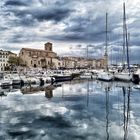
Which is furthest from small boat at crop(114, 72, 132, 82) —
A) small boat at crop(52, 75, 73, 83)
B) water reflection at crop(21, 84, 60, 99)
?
water reflection at crop(21, 84, 60, 99)

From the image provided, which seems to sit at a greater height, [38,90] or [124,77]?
[124,77]

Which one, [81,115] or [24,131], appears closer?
[24,131]

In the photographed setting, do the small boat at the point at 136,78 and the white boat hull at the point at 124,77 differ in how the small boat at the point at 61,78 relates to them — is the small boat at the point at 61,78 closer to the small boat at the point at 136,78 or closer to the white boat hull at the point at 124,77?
the white boat hull at the point at 124,77

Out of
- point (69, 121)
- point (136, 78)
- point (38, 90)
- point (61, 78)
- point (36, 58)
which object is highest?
point (36, 58)

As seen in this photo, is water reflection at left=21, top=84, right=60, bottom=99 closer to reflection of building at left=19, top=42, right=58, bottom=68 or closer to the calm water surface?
the calm water surface

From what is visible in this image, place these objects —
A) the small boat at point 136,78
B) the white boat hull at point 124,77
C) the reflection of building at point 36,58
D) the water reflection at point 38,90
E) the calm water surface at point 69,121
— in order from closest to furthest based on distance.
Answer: the calm water surface at point 69,121, the water reflection at point 38,90, the small boat at point 136,78, the white boat hull at point 124,77, the reflection of building at point 36,58

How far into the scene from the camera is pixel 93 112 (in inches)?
1096

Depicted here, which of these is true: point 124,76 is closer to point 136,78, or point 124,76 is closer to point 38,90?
point 136,78

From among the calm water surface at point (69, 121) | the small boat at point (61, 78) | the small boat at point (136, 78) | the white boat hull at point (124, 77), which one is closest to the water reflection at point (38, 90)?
the calm water surface at point (69, 121)

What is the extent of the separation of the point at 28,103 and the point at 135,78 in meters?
32.0

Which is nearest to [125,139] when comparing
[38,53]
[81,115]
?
[81,115]

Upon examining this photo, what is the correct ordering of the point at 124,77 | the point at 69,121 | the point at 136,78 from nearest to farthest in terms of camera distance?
the point at 69,121 → the point at 136,78 → the point at 124,77

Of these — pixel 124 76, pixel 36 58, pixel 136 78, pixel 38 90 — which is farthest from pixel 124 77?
pixel 36 58

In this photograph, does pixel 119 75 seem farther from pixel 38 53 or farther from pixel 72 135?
pixel 38 53
